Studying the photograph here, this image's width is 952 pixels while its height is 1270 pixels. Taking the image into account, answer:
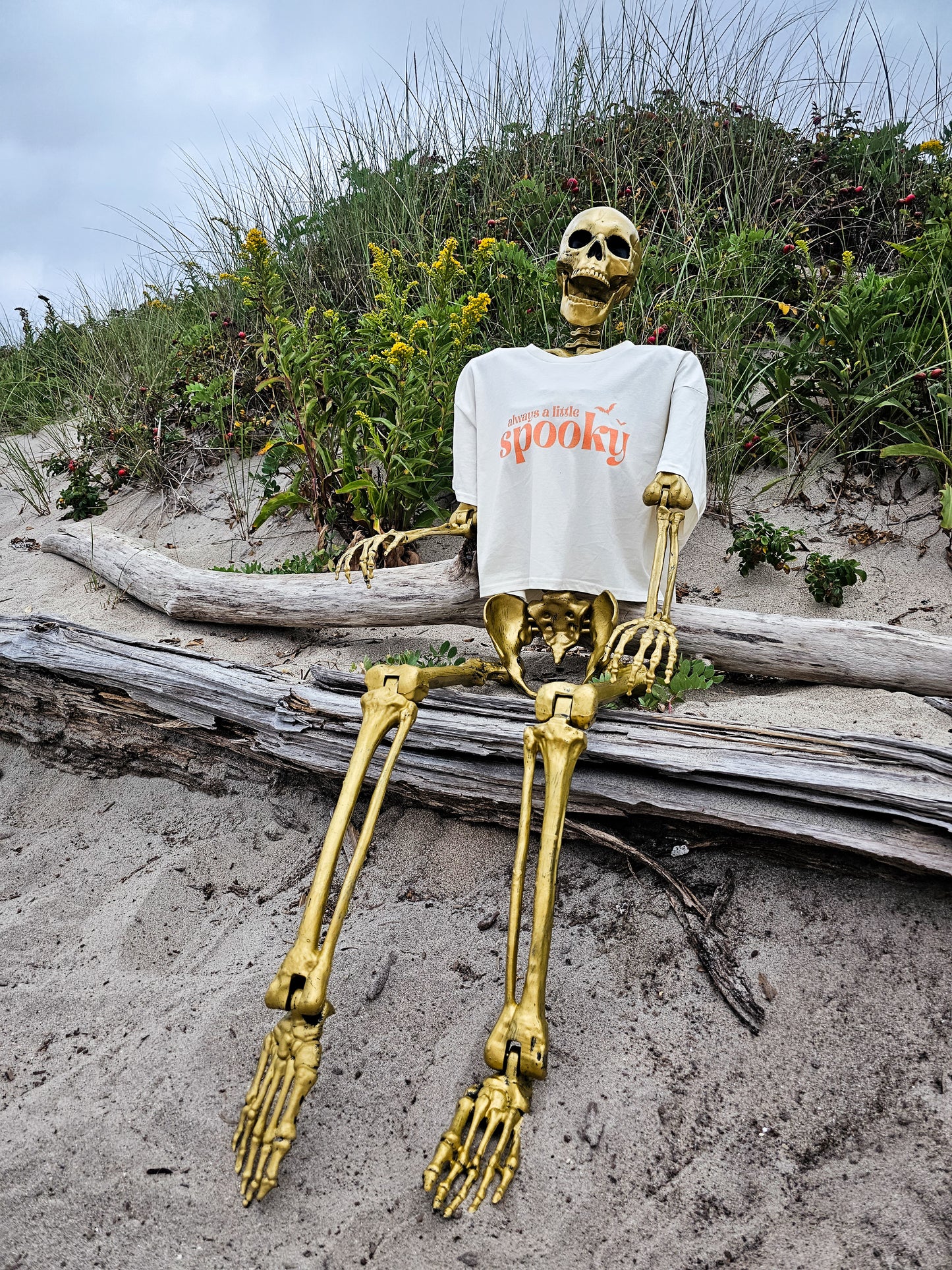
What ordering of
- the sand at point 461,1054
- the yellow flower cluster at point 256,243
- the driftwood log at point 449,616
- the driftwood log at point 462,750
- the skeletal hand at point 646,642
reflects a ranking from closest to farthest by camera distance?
1. the sand at point 461,1054
2. the driftwood log at point 462,750
3. the skeletal hand at point 646,642
4. the driftwood log at point 449,616
5. the yellow flower cluster at point 256,243

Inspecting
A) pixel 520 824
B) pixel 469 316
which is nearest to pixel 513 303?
pixel 469 316

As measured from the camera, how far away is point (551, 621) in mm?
2947

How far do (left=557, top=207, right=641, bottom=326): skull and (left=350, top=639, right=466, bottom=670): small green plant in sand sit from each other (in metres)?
1.38

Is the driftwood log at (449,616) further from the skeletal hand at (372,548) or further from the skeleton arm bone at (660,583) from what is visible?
the skeleton arm bone at (660,583)

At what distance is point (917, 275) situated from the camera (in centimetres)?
464

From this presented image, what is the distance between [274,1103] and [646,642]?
156cm

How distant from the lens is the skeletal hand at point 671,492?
8.87 feet

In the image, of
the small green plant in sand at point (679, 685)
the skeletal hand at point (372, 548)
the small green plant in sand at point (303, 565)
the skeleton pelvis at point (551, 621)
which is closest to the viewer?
the skeleton pelvis at point (551, 621)

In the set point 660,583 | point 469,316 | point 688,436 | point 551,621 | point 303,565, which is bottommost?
point 303,565

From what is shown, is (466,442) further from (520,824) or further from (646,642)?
(520,824)

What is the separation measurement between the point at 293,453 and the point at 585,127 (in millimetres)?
3697

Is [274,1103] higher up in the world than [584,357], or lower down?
lower down

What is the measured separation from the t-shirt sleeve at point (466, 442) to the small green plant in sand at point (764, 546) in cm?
165

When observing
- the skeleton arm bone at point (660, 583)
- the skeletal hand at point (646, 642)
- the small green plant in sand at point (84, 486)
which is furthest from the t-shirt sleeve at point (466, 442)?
the small green plant in sand at point (84, 486)
